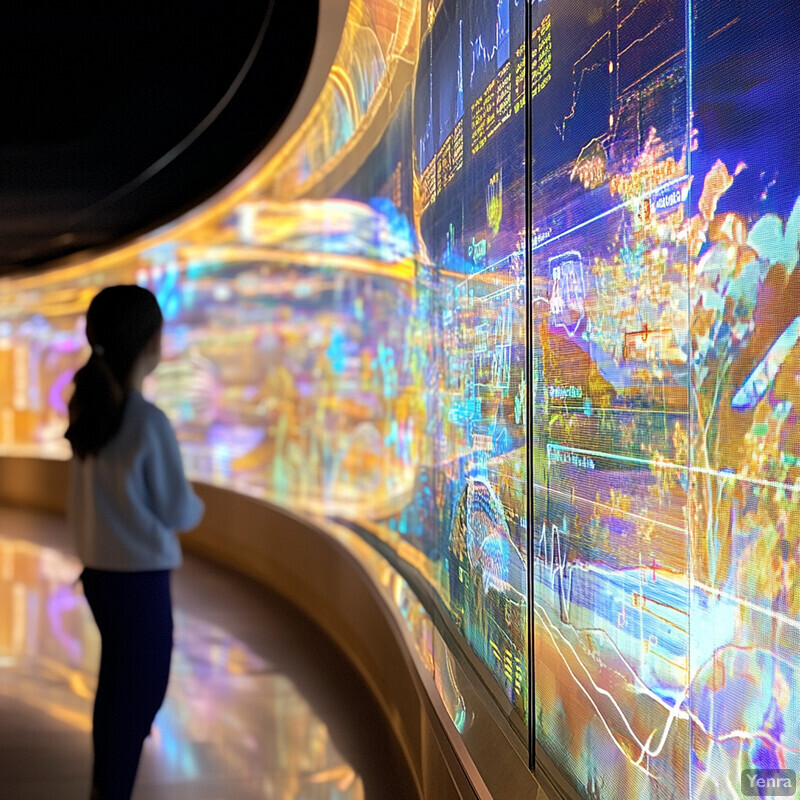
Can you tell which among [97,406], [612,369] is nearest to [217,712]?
[97,406]

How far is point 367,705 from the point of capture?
3.87 metres

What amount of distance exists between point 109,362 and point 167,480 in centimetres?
30

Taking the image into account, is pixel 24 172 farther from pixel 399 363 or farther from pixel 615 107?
pixel 615 107

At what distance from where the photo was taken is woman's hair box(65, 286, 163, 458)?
203cm

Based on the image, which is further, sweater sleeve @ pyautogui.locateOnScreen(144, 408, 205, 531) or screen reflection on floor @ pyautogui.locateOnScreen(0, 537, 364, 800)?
screen reflection on floor @ pyautogui.locateOnScreen(0, 537, 364, 800)

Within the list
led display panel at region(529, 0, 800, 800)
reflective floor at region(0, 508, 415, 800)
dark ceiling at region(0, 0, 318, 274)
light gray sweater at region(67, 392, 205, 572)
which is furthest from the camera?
dark ceiling at region(0, 0, 318, 274)

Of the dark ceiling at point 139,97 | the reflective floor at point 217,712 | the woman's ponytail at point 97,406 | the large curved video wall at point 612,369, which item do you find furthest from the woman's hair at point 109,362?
the dark ceiling at point 139,97

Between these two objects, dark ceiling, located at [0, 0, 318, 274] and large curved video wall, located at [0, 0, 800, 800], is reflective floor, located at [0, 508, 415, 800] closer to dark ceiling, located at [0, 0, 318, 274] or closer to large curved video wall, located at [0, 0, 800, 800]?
large curved video wall, located at [0, 0, 800, 800]

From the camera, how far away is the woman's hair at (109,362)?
6.67 feet

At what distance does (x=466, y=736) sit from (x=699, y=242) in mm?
1632

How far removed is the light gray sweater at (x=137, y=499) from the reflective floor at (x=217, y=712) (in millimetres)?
1370

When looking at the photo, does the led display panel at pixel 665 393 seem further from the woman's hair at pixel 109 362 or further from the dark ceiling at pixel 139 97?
the dark ceiling at pixel 139 97

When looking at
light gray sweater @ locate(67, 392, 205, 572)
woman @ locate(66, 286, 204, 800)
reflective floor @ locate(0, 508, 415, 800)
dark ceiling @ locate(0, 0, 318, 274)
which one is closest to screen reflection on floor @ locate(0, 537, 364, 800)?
reflective floor @ locate(0, 508, 415, 800)

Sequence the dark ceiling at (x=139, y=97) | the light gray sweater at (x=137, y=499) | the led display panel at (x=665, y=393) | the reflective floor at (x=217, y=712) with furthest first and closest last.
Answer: the dark ceiling at (x=139, y=97), the reflective floor at (x=217, y=712), the light gray sweater at (x=137, y=499), the led display panel at (x=665, y=393)
